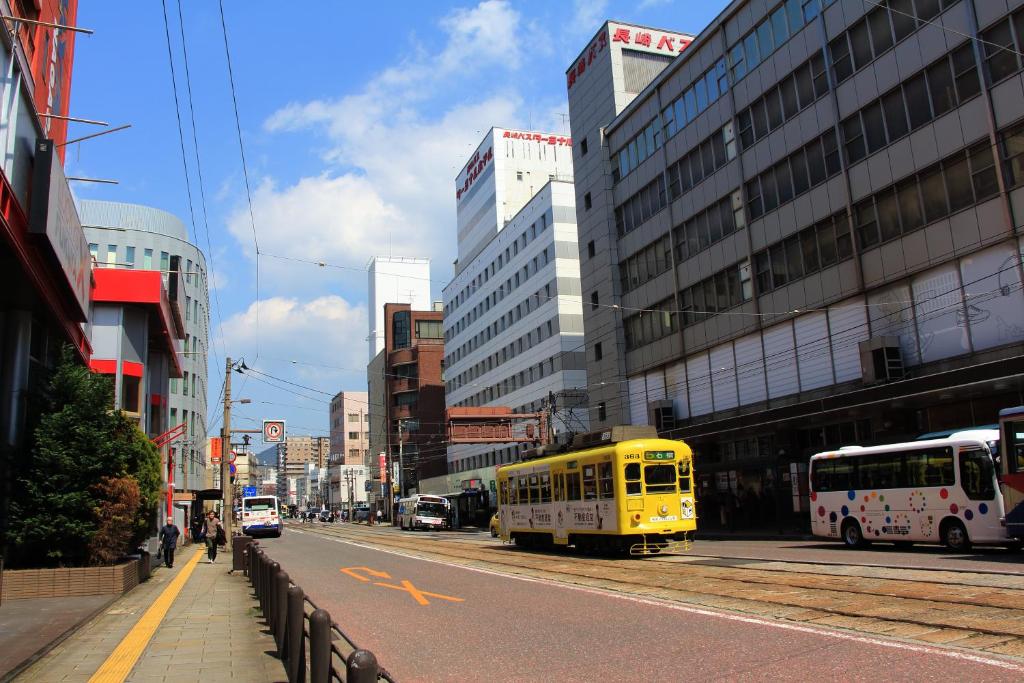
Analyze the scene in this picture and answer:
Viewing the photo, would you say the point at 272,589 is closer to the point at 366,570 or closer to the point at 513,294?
the point at 366,570

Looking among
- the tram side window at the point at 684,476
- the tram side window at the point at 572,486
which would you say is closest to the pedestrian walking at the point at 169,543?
the tram side window at the point at 572,486

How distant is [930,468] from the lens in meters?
19.4

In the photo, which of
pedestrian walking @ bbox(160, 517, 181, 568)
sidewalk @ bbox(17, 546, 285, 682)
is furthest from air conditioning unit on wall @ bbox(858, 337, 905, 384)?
pedestrian walking @ bbox(160, 517, 181, 568)

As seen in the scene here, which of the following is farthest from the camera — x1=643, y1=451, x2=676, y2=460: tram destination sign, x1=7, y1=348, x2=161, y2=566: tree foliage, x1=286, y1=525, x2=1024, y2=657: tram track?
x1=643, y1=451, x2=676, y2=460: tram destination sign

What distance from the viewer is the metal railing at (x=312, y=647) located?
4.18 meters

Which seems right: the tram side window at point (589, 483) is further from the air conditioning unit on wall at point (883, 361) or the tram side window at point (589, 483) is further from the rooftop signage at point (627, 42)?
the rooftop signage at point (627, 42)

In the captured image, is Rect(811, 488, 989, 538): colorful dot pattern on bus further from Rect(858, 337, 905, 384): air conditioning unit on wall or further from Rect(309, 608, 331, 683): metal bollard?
Rect(309, 608, 331, 683): metal bollard

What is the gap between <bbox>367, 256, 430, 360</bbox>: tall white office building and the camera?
15150 centimetres

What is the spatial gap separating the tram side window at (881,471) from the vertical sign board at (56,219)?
19.9 metres

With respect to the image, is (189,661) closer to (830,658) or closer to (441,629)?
(441,629)

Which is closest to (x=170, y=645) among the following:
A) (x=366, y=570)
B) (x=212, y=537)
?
(x=366, y=570)

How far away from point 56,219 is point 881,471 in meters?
20.3

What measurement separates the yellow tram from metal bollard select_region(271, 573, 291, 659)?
39.7 feet

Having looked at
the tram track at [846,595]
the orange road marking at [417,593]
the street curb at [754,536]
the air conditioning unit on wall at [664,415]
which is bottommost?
the street curb at [754,536]
